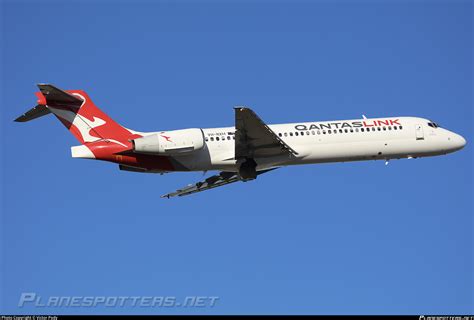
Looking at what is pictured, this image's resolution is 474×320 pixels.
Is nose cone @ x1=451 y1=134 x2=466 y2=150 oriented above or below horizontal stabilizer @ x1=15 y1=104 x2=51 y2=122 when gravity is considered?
above

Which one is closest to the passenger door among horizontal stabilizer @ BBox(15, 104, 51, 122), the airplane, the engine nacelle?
the airplane

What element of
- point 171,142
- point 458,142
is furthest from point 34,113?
point 458,142

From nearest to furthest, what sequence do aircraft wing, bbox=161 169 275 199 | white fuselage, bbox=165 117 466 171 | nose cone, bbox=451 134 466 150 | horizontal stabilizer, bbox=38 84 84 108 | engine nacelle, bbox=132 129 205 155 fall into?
horizontal stabilizer, bbox=38 84 84 108 < engine nacelle, bbox=132 129 205 155 < white fuselage, bbox=165 117 466 171 < aircraft wing, bbox=161 169 275 199 < nose cone, bbox=451 134 466 150

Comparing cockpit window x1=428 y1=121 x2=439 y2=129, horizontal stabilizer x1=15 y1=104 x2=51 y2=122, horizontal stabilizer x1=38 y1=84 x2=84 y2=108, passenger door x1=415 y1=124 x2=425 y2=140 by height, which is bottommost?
horizontal stabilizer x1=15 y1=104 x2=51 y2=122

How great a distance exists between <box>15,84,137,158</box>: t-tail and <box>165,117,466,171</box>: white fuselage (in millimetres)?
2954

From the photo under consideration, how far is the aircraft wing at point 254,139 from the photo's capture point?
36.9 metres

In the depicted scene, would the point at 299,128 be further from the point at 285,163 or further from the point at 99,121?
the point at 99,121

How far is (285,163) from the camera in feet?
132

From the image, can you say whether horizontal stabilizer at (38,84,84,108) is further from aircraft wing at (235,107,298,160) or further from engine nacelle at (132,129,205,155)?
aircraft wing at (235,107,298,160)

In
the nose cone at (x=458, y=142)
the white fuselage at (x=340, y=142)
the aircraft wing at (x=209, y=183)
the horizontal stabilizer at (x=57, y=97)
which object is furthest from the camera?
the nose cone at (x=458, y=142)

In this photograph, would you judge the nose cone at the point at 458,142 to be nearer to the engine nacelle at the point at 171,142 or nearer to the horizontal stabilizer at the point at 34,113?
the engine nacelle at the point at 171,142

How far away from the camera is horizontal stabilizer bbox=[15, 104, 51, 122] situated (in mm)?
36969

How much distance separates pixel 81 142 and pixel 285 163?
31.0ft

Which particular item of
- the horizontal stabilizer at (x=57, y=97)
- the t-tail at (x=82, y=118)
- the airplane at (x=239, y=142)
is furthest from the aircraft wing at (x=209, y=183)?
the horizontal stabilizer at (x=57, y=97)
